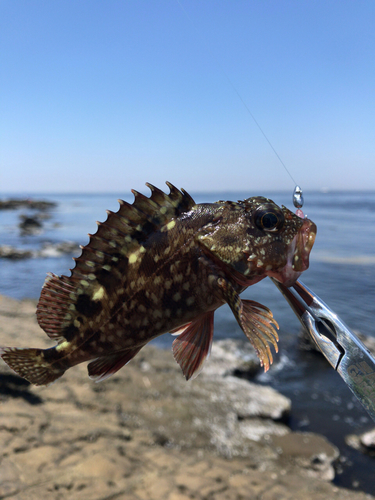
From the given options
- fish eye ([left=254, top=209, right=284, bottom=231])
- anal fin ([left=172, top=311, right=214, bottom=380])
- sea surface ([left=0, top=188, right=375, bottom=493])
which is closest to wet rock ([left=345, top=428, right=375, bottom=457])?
sea surface ([left=0, top=188, right=375, bottom=493])

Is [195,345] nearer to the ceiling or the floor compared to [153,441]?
nearer to the ceiling

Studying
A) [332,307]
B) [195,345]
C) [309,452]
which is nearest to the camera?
[195,345]

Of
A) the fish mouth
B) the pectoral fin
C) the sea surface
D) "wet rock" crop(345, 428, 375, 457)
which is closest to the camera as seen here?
the pectoral fin

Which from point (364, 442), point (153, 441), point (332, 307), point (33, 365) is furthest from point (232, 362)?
Answer: point (33, 365)

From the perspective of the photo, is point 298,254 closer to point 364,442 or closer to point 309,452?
point 309,452

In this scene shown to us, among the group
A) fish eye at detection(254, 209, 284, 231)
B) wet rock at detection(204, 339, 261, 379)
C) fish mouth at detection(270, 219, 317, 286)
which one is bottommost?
wet rock at detection(204, 339, 261, 379)

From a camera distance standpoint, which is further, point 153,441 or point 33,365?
point 153,441

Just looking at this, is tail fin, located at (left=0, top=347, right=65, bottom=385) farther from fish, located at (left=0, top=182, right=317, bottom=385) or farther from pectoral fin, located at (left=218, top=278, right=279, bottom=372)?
pectoral fin, located at (left=218, top=278, right=279, bottom=372)
